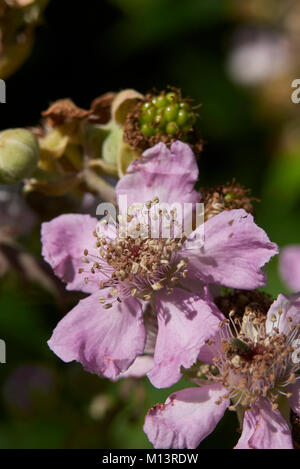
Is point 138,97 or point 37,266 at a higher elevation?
point 138,97

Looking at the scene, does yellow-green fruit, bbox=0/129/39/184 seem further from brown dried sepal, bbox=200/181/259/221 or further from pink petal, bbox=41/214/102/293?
brown dried sepal, bbox=200/181/259/221

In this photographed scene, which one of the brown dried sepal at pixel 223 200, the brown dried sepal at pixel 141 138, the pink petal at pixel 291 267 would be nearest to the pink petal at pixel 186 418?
the brown dried sepal at pixel 223 200

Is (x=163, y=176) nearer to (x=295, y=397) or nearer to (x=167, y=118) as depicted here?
(x=167, y=118)

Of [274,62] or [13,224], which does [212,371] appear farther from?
[274,62]

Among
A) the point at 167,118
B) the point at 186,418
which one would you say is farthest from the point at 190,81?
the point at 186,418

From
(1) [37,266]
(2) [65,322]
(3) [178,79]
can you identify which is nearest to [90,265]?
(2) [65,322]
